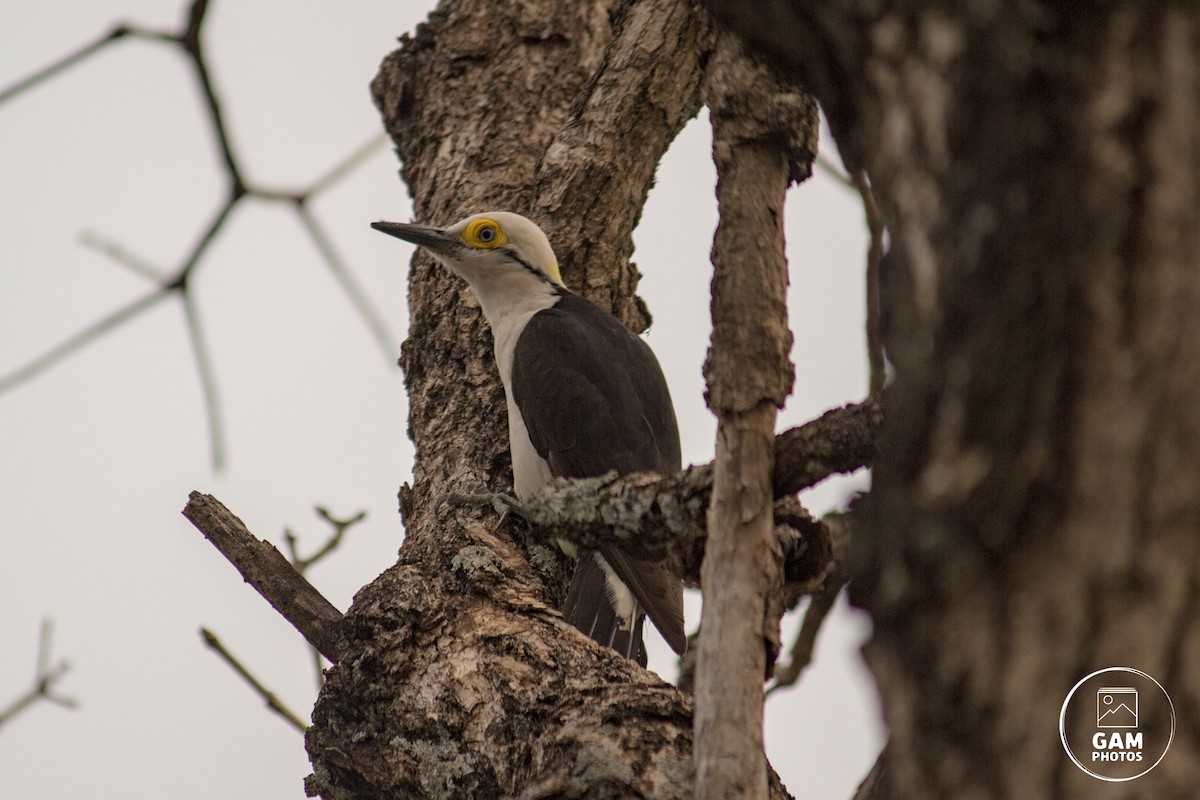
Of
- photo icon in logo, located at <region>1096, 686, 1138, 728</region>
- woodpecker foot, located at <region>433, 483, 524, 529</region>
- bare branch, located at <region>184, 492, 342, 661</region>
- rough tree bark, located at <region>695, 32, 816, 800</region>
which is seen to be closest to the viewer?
photo icon in logo, located at <region>1096, 686, 1138, 728</region>

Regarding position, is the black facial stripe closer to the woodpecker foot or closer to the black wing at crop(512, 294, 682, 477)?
the black wing at crop(512, 294, 682, 477)

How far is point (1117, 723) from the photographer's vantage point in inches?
43.4

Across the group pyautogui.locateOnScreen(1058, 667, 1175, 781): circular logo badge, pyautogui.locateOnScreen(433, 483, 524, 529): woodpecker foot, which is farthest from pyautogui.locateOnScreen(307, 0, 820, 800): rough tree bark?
pyautogui.locateOnScreen(1058, 667, 1175, 781): circular logo badge

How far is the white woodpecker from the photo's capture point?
4102mm

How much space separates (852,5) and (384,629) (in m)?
1.84

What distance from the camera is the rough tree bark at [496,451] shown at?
2361 mm

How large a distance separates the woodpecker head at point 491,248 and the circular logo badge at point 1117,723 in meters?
3.23

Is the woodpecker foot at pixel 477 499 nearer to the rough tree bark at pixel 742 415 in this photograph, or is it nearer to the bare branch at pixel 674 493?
the bare branch at pixel 674 493

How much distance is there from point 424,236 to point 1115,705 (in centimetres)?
356

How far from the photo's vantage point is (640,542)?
90.0 inches

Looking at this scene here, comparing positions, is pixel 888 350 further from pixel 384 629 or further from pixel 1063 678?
pixel 384 629

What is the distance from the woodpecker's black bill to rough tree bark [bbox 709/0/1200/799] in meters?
3.21

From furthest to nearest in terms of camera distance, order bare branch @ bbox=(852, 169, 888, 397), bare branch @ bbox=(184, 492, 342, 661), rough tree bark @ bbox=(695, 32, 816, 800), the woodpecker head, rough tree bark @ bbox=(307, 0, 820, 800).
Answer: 1. the woodpecker head
2. bare branch @ bbox=(852, 169, 888, 397)
3. bare branch @ bbox=(184, 492, 342, 661)
4. rough tree bark @ bbox=(307, 0, 820, 800)
5. rough tree bark @ bbox=(695, 32, 816, 800)

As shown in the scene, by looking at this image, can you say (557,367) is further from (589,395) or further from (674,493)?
(674,493)
